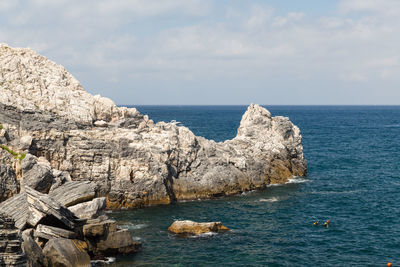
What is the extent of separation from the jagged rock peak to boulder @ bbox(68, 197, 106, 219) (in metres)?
17.7

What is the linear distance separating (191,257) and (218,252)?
271 centimetres

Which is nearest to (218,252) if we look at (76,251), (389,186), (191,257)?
(191,257)

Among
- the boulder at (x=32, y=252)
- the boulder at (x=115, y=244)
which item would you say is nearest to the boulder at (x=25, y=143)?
the boulder at (x=115, y=244)

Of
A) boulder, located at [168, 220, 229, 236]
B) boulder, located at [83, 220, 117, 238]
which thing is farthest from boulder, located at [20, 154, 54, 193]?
boulder, located at [168, 220, 229, 236]

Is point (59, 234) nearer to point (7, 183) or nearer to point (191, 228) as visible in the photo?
point (7, 183)

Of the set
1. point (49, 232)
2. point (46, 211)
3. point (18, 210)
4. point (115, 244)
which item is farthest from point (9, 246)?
point (115, 244)

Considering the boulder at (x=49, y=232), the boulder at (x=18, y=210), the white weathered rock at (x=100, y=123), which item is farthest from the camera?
the white weathered rock at (x=100, y=123)

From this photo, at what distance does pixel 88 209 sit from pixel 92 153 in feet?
44.2

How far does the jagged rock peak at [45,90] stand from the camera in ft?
175

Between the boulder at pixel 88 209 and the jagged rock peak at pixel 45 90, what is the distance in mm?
17703

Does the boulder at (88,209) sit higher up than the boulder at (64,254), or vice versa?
the boulder at (88,209)

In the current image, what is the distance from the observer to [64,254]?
31.2 metres

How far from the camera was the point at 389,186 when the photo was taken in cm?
6331

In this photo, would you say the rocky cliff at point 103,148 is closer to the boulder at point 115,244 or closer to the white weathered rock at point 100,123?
the white weathered rock at point 100,123
